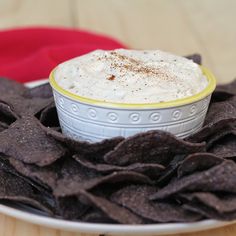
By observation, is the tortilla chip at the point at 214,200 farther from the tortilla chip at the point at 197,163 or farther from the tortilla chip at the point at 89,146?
the tortilla chip at the point at 89,146

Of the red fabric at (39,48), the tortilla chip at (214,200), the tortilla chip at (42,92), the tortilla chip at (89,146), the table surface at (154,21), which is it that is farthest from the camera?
the table surface at (154,21)

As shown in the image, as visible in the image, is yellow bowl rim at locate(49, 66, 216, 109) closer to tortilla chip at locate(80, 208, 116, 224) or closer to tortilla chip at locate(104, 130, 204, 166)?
tortilla chip at locate(104, 130, 204, 166)

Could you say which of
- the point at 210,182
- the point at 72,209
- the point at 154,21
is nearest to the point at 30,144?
the point at 72,209

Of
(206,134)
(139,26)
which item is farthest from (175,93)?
(139,26)

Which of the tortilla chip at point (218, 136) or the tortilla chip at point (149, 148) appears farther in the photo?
the tortilla chip at point (218, 136)

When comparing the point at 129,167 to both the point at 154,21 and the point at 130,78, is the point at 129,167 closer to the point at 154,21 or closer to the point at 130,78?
the point at 130,78

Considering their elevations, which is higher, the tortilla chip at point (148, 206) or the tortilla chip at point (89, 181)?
the tortilla chip at point (89, 181)

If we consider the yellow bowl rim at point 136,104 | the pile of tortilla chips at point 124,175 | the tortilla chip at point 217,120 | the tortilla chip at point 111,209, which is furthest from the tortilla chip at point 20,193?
the tortilla chip at point 217,120

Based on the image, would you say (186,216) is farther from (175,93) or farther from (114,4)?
(114,4)

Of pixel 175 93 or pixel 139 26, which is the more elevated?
pixel 175 93
